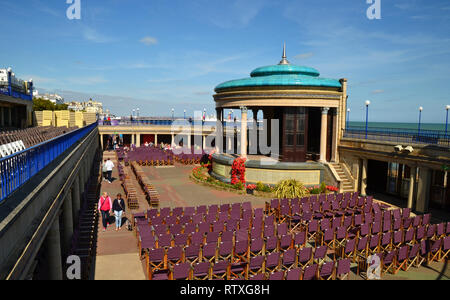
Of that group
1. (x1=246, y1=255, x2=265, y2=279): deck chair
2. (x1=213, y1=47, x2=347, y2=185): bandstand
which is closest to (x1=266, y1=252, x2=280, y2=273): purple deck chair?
(x1=246, y1=255, x2=265, y2=279): deck chair

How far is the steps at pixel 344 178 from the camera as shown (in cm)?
2319

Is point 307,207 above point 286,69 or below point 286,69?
below

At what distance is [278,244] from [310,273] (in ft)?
8.76

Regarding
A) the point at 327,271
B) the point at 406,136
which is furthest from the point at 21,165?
the point at 406,136

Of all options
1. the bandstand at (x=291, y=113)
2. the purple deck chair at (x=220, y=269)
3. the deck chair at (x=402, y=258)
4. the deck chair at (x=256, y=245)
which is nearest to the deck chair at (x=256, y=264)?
the purple deck chair at (x=220, y=269)

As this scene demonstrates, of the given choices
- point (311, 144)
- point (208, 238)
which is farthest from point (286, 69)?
point (208, 238)

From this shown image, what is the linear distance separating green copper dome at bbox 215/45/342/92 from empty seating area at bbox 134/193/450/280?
11.6 metres

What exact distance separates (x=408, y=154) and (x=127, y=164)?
2837 centimetres

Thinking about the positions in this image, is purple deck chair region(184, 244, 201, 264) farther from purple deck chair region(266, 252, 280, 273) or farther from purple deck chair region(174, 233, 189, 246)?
purple deck chair region(266, 252, 280, 273)

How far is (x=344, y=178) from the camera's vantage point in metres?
24.1

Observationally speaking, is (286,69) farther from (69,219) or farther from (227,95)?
(69,219)

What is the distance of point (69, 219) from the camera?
11320 mm

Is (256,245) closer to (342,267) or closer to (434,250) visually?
(342,267)

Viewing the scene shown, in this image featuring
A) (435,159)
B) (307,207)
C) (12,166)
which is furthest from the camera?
(435,159)
